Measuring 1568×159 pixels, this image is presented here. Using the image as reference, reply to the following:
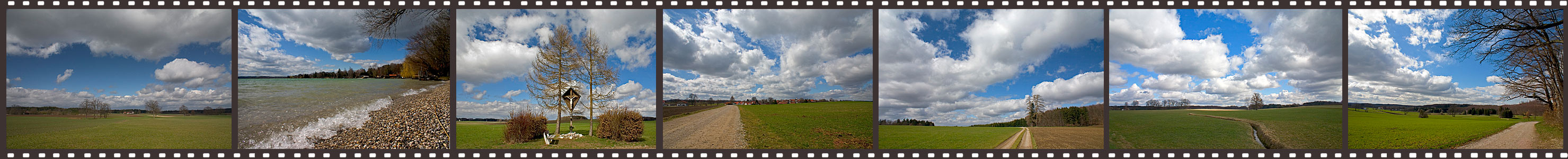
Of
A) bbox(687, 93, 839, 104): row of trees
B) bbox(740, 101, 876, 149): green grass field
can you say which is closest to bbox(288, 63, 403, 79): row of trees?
bbox(687, 93, 839, 104): row of trees

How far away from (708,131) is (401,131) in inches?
172

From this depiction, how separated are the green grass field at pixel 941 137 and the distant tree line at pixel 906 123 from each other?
4cm

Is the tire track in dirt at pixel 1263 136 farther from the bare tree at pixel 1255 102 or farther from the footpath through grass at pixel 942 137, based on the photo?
the footpath through grass at pixel 942 137

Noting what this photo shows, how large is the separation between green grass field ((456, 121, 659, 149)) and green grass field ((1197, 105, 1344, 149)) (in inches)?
349

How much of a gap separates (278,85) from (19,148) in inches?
121

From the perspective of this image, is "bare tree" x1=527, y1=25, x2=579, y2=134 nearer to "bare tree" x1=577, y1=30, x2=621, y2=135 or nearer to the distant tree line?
"bare tree" x1=577, y1=30, x2=621, y2=135

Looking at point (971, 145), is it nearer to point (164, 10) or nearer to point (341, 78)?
point (341, 78)

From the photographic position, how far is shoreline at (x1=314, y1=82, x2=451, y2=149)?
5902 mm

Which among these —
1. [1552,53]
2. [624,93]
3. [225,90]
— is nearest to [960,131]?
[624,93]

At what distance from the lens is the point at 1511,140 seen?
5559 millimetres

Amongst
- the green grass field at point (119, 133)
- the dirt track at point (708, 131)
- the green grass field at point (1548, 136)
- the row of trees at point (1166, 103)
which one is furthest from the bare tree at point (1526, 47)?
the green grass field at point (119, 133)

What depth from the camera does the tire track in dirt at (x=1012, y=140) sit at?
5486 millimetres
